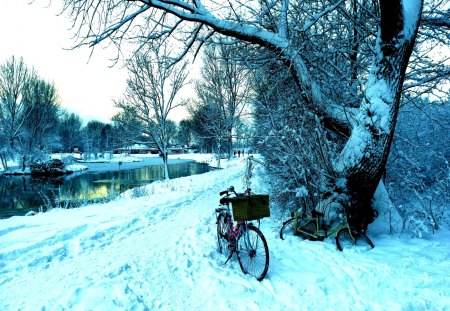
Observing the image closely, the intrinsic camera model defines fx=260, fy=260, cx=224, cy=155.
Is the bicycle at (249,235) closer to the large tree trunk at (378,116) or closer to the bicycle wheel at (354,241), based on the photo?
the bicycle wheel at (354,241)

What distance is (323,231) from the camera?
5.16 metres

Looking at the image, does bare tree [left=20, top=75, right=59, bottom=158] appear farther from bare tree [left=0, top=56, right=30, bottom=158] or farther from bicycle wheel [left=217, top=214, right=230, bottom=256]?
bicycle wheel [left=217, top=214, right=230, bottom=256]

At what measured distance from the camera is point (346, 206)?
511 cm

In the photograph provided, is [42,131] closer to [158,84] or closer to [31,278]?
[158,84]

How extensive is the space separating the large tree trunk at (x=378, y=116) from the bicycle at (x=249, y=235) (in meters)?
2.11

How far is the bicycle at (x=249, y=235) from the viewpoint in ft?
12.5

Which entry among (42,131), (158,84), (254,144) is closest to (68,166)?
(42,131)

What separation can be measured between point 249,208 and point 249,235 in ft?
1.92

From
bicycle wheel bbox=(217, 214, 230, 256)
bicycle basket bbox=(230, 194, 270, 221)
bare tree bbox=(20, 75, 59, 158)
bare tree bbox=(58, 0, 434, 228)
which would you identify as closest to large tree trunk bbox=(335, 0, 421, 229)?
bare tree bbox=(58, 0, 434, 228)

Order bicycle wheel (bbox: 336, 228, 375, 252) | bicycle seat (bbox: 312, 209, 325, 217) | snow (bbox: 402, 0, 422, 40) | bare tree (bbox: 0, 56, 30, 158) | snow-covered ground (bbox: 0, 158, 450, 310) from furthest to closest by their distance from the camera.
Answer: bare tree (bbox: 0, 56, 30, 158), bicycle seat (bbox: 312, 209, 325, 217), bicycle wheel (bbox: 336, 228, 375, 252), snow (bbox: 402, 0, 422, 40), snow-covered ground (bbox: 0, 158, 450, 310)

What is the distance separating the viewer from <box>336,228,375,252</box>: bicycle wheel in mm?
4690

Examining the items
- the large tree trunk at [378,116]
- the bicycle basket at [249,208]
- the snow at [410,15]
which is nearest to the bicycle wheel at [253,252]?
the bicycle basket at [249,208]

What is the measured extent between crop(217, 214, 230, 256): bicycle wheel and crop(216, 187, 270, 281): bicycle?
0.06 meters

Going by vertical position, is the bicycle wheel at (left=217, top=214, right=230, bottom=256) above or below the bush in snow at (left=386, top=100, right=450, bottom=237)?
below
